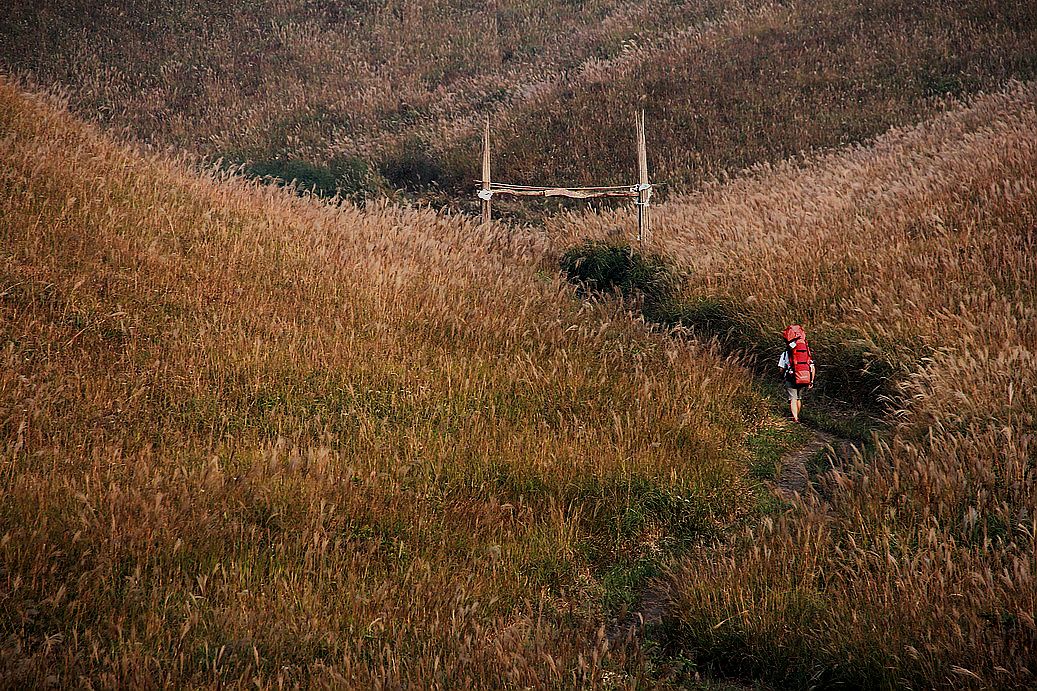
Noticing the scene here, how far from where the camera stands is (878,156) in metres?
11.8

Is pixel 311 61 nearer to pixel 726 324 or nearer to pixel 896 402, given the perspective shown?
pixel 726 324

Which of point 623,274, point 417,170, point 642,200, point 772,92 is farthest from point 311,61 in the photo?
point 623,274

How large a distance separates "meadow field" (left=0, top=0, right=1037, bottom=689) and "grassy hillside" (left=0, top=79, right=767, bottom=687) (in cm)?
2

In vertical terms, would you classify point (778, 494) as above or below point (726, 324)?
below

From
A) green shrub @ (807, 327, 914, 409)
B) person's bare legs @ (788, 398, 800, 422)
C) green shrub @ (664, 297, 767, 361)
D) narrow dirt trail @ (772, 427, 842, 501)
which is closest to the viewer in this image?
narrow dirt trail @ (772, 427, 842, 501)

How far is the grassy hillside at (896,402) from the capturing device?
3369mm

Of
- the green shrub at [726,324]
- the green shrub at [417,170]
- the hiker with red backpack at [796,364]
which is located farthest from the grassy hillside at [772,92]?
the hiker with red backpack at [796,364]

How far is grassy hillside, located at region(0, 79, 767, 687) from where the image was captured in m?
3.27

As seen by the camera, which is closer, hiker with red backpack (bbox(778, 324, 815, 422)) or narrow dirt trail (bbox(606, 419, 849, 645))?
narrow dirt trail (bbox(606, 419, 849, 645))

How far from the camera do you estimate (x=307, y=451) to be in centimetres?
489

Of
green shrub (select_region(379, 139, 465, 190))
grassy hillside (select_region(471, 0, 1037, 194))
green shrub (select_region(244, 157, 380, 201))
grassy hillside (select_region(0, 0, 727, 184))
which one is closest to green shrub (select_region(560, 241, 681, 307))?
grassy hillside (select_region(471, 0, 1037, 194))

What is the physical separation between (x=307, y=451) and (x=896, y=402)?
4.08m

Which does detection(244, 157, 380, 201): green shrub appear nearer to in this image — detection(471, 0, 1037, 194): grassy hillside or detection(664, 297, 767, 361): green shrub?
detection(471, 0, 1037, 194): grassy hillside

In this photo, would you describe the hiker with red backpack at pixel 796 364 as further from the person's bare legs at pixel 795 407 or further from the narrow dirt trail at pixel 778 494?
the narrow dirt trail at pixel 778 494
